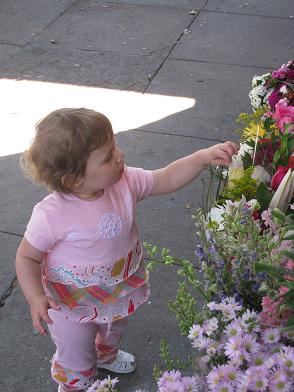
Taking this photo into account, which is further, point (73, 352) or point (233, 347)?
point (73, 352)

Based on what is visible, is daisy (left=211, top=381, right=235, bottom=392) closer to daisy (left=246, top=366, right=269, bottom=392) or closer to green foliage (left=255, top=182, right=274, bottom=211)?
daisy (left=246, top=366, right=269, bottom=392)

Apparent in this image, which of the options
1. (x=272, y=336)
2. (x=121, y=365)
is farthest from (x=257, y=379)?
(x=121, y=365)

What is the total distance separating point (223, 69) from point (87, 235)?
166 inches

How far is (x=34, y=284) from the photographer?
2.02 m

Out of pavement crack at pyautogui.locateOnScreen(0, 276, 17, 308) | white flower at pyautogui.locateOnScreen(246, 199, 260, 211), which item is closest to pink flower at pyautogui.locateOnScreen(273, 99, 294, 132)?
white flower at pyautogui.locateOnScreen(246, 199, 260, 211)

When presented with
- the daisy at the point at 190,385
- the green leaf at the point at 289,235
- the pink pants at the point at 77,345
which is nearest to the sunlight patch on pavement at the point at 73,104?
the pink pants at the point at 77,345

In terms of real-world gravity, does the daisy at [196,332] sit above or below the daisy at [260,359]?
below

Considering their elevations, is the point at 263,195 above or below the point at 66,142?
below

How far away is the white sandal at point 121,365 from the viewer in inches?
108

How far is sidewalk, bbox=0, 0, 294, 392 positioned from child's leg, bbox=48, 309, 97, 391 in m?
0.27

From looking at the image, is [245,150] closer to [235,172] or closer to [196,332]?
[235,172]

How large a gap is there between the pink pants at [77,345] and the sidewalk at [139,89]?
0.27 metres

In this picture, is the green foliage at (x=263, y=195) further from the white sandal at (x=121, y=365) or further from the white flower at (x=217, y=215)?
the white sandal at (x=121, y=365)

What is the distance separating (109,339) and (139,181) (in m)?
0.80
